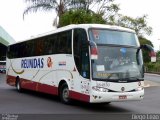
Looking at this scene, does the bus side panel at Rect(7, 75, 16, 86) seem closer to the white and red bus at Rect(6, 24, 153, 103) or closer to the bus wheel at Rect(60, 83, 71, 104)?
the white and red bus at Rect(6, 24, 153, 103)

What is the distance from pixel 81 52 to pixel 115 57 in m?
1.30

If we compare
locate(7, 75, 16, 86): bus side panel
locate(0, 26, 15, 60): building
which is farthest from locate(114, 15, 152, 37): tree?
locate(7, 75, 16, 86): bus side panel

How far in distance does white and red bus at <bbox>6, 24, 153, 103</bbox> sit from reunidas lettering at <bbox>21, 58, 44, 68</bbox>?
1431mm

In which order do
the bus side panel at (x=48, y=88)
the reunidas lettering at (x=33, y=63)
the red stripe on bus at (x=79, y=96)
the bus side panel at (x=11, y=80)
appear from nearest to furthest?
the red stripe on bus at (x=79, y=96)
the bus side panel at (x=48, y=88)
the reunidas lettering at (x=33, y=63)
the bus side panel at (x=11, y=80)

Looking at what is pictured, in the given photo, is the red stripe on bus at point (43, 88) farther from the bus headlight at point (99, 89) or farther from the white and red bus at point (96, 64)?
→ the bus headlight at point (99, 89)

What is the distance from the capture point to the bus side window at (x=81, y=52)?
1493 centimetres

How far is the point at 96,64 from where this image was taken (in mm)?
14672

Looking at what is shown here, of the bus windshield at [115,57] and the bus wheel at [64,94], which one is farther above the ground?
the bus windshield at [115,57]

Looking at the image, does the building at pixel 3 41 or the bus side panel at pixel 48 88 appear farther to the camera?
the building at pixel 3 41

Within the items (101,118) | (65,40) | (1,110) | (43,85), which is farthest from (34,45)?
(101,118)

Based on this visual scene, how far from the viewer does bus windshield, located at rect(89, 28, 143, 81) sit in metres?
14.7

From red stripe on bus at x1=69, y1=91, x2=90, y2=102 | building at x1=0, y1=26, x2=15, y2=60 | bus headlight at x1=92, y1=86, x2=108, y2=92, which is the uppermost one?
building at x1=0, y1=26, x2=15, y2=60

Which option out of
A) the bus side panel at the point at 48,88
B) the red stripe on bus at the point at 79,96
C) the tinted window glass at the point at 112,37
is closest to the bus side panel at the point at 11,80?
the bus side panel at the point at 48,88

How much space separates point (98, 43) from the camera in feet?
49.2
